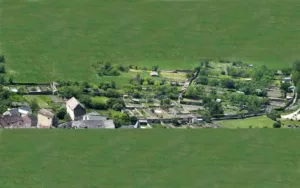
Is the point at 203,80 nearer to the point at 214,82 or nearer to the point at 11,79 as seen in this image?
the point at 214,82

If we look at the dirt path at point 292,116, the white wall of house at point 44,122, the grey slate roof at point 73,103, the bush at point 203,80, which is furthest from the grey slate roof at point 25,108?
the dirt path at point 292,116

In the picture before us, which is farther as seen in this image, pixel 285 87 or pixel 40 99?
pixel 285 87

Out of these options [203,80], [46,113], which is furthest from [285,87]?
[46,113]

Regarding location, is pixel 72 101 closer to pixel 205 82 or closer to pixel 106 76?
pixel 106 76

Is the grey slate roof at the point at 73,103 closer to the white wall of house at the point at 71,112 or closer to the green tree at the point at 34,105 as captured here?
the white wall of house at the point at 71,112

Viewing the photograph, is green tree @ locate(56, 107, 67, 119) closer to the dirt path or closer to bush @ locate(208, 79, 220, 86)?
bush @ locate(208, 79, 220, 86)

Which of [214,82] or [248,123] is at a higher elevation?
[214,82]

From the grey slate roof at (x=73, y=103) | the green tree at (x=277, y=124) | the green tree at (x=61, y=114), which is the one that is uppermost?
the grey slate roof at (x=73, y=103)
